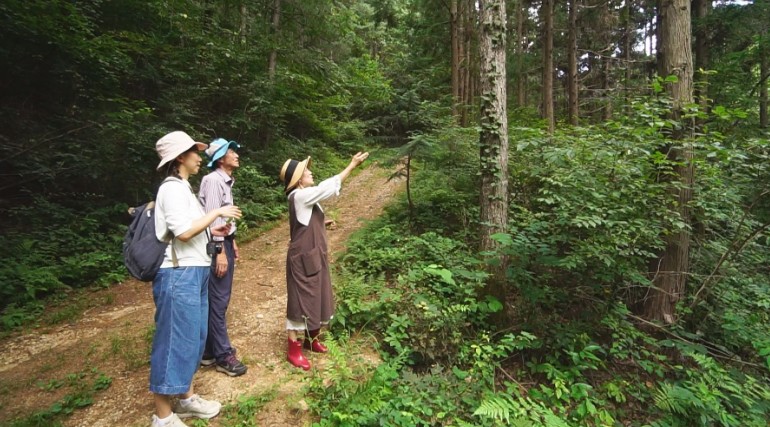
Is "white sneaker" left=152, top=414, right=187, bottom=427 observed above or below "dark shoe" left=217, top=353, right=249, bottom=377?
above

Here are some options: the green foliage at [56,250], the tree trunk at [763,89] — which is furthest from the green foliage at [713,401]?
the tree trunk at [763,89]

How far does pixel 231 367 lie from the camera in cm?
354

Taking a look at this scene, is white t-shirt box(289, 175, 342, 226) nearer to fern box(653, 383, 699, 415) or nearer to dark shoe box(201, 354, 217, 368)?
dark shoe box(201, 354, 217, 368)

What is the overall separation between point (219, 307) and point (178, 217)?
1.41m

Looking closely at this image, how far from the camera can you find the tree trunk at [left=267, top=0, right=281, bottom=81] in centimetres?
1165

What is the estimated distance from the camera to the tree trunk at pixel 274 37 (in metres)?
11.6

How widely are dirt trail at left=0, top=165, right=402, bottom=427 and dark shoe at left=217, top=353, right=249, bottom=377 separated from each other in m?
0.06

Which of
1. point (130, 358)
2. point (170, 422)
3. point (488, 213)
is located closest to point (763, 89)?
point (488, 213)

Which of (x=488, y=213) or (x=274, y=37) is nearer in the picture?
(x=488, y=213)

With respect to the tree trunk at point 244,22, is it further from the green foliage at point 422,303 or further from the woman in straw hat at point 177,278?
the woman in straw hat at point 177,278

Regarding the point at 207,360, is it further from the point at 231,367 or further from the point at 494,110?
the point at 494,110

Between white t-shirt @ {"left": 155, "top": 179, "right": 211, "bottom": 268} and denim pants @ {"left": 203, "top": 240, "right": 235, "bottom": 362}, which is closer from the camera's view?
white t-shirt @ {"left": 155, "top": 179, "right": 211, "bottom": 268}

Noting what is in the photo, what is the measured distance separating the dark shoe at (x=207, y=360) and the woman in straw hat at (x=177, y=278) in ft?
3.32

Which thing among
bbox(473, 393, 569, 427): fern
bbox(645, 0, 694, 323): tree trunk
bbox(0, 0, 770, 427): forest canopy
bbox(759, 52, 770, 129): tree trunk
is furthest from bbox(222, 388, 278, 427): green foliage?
bbox(759, 52, 770, 129): tree trunk
